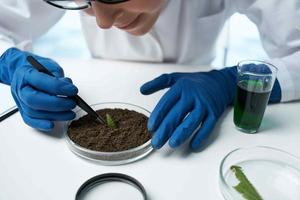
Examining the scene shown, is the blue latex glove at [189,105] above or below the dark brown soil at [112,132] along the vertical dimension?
above

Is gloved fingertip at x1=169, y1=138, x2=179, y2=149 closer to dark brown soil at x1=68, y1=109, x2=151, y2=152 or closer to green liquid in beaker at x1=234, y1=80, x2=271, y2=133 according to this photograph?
dark brown soil at x1=68, y1=109, x2=151, y2=152

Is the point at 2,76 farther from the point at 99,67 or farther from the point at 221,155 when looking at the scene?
the point at 221,155

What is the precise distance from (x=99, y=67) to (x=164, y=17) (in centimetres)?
32

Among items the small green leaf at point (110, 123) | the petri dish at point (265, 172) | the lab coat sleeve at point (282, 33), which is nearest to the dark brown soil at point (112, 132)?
the small green leaf at point (110, 123)

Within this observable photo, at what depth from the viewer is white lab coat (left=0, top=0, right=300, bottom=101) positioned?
132 centimetres

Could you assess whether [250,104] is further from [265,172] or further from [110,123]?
[110,123]

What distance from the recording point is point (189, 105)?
979 millimetres

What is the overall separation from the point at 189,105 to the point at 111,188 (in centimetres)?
32

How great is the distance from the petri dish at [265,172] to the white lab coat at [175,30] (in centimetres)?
57

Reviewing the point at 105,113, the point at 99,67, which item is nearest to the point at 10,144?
the point at 105,113

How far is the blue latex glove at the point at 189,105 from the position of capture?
2.98 ft

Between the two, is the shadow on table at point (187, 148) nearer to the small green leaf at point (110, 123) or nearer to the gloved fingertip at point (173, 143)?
the gloved fingertip at point (173, 143)

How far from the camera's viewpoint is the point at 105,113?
1.00 meters

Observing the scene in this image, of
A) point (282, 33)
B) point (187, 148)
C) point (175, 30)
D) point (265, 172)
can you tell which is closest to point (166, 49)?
point (175, 30)
